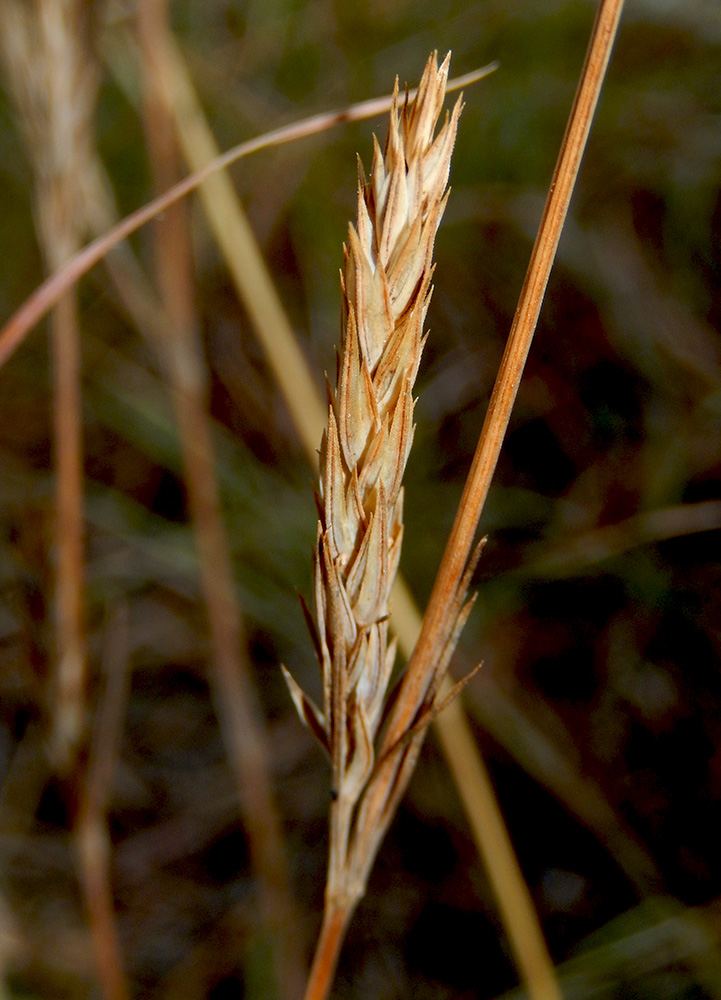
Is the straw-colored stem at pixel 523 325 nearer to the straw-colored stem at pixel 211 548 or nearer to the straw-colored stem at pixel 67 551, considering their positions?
the straw-colored stem at pixel 67 551

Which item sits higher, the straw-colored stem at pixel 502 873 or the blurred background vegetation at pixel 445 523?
the blurred background vegetation at pixel 445 523

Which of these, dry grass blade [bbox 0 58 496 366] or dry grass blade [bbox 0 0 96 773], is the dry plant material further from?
dry grass blade [bbox 0 0 96 773]

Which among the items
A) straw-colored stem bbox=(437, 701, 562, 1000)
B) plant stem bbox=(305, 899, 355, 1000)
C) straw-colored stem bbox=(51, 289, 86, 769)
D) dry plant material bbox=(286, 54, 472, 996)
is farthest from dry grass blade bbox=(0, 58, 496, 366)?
straw-colored stem bbox=(437, 701, 562, 1000)

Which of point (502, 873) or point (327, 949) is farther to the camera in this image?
point (502, 873)

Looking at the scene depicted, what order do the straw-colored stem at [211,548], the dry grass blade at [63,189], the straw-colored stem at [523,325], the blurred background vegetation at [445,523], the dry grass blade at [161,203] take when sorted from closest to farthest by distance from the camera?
the straw-colored stem at [523,325] → the dry grass blade at [161,203] → the dry grass blade at [63,189] → the straw-colored stem at [211,548] → the blurred background vegetation at [445,523]

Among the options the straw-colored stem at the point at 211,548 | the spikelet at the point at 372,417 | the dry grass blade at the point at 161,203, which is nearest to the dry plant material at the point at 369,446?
the spikelet at the point at 372,417

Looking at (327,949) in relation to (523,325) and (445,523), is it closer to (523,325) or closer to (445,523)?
(523,325)

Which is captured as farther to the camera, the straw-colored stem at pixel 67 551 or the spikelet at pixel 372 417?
the straw-colored stem at pixel 67 551

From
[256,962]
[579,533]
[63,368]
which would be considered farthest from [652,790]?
[63,368]

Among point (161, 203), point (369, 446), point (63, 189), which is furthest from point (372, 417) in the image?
point (63, 189)
